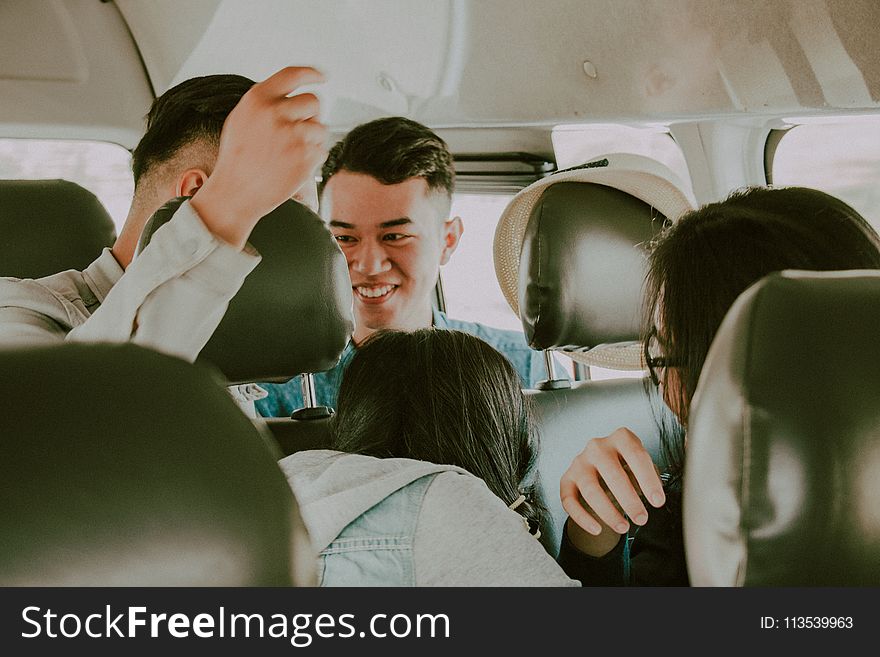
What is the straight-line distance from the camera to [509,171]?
8.71ft

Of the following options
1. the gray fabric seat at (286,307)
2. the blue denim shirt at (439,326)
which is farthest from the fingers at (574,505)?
the blue denim shirt at (439,326)

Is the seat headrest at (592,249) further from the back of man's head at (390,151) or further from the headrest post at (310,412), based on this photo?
the back of man's head at (390,151)

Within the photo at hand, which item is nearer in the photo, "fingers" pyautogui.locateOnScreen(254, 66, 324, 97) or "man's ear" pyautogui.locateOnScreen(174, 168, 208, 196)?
"fingers" pyautogui.locateOnScreen(254, 66, 324, 97)

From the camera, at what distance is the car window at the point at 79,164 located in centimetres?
251

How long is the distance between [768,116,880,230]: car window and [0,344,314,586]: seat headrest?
62.4 inches

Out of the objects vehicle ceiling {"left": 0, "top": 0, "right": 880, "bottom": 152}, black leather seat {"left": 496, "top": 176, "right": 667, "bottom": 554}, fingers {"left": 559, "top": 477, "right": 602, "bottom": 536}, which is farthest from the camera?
vehicle ceiling {"left": 0, "top": 0, "right": 880, "bottom": 152}

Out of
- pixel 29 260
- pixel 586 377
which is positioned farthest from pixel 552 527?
pixel 29 260

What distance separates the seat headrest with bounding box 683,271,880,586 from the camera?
1.82ft

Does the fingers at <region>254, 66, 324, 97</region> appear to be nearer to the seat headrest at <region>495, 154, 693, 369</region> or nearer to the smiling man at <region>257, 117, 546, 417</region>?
the seat headrest at <region>495, 154, 693, 369</region>

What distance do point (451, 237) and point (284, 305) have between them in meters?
→ 1.42

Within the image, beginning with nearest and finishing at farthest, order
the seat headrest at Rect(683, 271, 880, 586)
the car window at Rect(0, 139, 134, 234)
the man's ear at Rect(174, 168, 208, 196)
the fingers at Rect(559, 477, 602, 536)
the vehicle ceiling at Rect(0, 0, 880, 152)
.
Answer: the seat headrest at Rect(683, 271, 880, 586), the fingers at Rect(559, 477, 602, 536), the man's ear at Rect(174, 168, 208, 196), the vehicle ceiling at Rect(0, 0, 880, 152), the car window at Rect(0, 139, 134, 234)

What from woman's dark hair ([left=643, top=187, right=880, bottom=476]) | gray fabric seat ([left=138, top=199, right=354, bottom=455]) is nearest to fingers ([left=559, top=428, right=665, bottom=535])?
woman's dark hair ([left=643, top=187, right=880, bottom=476])

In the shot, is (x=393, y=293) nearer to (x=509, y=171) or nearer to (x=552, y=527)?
(x=509, y=171)

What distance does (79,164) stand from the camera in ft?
8.50
